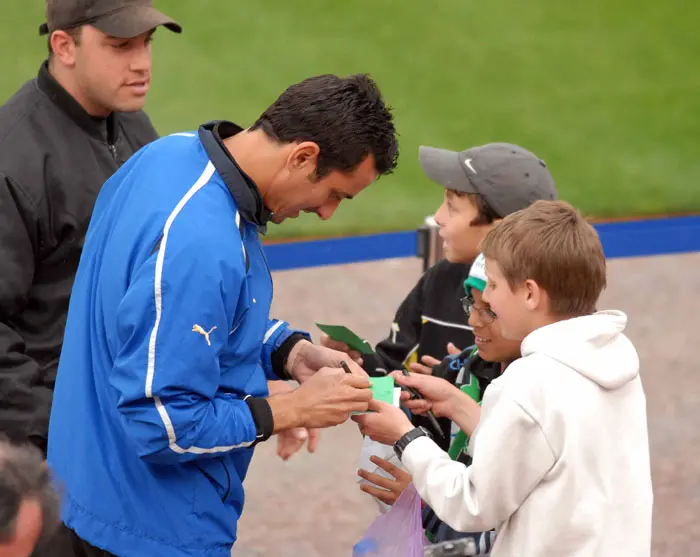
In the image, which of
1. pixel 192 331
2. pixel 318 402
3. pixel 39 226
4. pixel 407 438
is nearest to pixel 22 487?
pixel 192 331

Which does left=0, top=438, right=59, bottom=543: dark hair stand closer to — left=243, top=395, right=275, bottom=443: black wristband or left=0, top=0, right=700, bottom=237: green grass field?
left=243, top=395, right=275, bottom=443: black wristband

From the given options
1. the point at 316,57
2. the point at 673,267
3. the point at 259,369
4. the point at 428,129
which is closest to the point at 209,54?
the point at 316,57

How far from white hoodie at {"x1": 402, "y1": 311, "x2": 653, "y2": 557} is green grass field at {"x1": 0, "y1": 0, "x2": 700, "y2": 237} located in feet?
19.9

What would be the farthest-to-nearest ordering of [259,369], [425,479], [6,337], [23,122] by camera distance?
[23,122], [6,337], [259,369], [425,479]

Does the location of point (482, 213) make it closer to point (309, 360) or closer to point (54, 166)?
point (309, 360)

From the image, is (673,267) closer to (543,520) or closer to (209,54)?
(209,54)

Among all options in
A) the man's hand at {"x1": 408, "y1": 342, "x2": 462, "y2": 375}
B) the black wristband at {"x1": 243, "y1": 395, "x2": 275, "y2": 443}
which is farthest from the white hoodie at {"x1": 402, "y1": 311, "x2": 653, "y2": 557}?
the man's hand at {"x1": 408, "y1": 342, "x2": 462, "y2": 375}

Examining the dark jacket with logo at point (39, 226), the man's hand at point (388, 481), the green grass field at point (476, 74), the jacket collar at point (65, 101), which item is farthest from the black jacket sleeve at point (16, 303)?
the green grass field at point (476, 74)

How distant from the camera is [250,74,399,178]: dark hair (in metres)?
2.50

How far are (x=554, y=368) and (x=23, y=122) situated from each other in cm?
180

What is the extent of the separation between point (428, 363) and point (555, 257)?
1039 mm

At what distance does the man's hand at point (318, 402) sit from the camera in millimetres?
2508

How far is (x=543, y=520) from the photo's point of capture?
7.58 feet

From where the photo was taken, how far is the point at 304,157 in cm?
251
